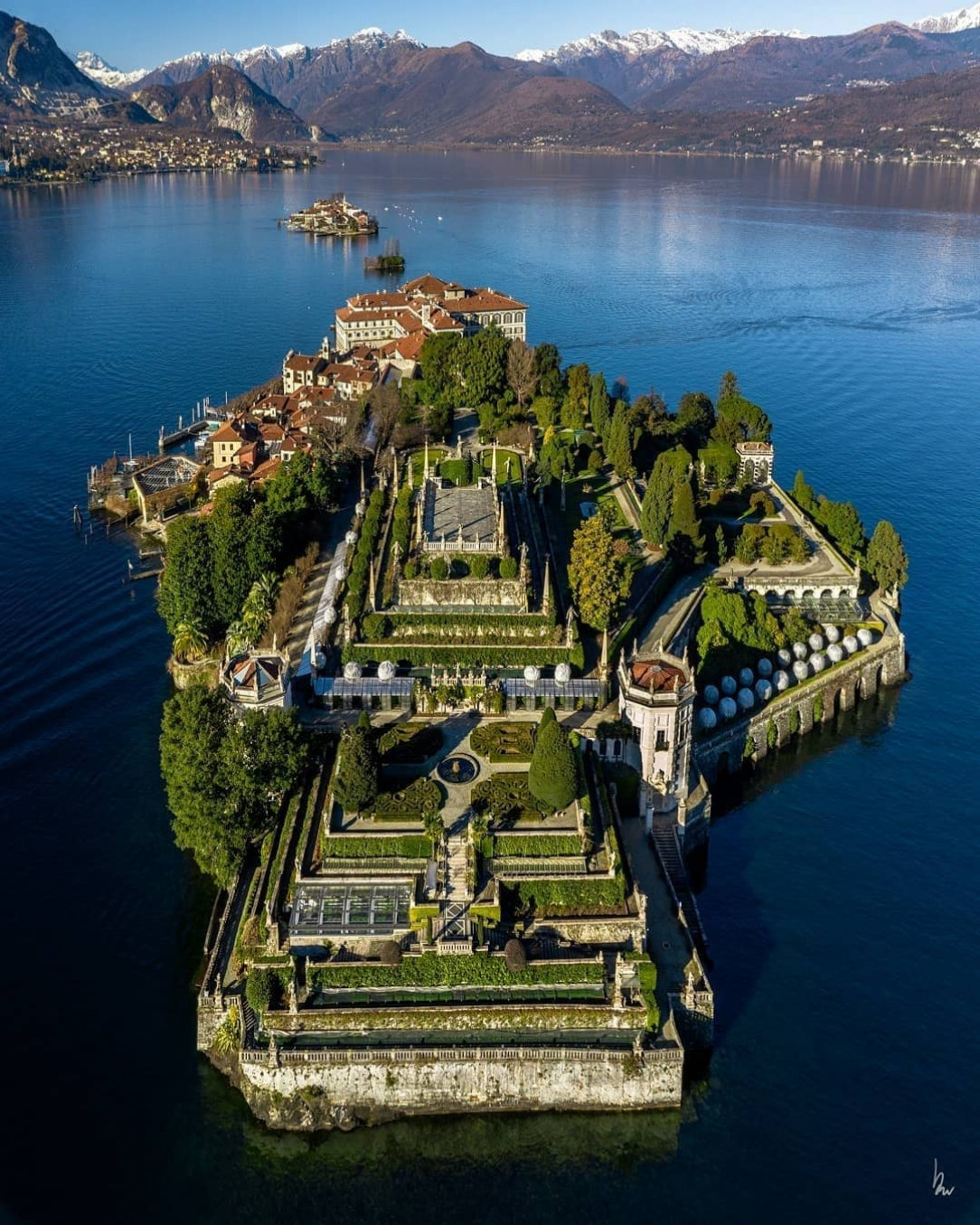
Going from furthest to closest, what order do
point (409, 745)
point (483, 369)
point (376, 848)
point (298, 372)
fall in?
1. point (298, 372)
2. point (483, 369)
3. point (409, 745)
4. point (376, 848)

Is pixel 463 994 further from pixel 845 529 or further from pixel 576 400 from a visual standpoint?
pixel 576 400

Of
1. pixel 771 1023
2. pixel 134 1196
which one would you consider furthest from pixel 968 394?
pixel 134 1196

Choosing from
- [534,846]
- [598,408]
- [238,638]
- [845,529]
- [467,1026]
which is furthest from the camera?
[598,408]

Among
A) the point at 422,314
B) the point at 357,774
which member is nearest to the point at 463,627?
the point at 357,774

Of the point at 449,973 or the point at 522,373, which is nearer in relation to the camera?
the point at 449,973

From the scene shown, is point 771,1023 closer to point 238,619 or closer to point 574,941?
point 574,941

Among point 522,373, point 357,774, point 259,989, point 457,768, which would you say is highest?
point 522,373

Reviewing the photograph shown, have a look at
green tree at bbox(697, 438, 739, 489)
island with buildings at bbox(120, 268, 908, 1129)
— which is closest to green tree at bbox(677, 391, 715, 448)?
island with buildings at bbox(120, 268, 908, 1129)
